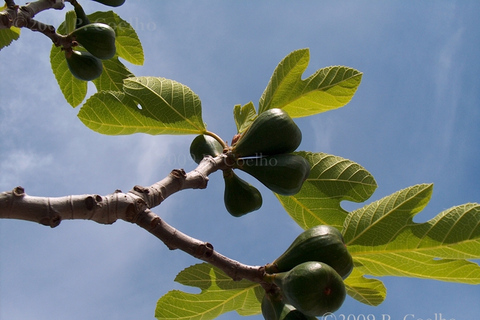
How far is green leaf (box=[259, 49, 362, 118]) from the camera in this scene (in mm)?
3070

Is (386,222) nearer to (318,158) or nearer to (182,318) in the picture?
(318,158)

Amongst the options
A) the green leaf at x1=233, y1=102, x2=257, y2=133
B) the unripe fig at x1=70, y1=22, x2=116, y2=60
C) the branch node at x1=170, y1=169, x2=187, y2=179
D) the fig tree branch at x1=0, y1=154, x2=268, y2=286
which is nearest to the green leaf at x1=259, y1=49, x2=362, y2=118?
the green leaf at x1=233, y1=102, x2=257, y2=133

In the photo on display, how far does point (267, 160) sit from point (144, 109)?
0.91 meters

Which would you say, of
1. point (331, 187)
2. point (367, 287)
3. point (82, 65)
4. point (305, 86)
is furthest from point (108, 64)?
point (367, 287)

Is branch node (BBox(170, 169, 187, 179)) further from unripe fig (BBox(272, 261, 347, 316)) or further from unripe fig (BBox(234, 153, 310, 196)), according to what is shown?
unripe fig (BBox(272, 261, 347, 316))

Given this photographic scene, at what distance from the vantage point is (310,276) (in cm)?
190

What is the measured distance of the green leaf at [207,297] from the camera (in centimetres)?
260

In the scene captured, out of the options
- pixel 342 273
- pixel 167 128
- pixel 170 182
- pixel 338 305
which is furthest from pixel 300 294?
pixel 167 128

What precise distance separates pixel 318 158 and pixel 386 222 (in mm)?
683

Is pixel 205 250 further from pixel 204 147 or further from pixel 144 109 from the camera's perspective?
pixel 144 109

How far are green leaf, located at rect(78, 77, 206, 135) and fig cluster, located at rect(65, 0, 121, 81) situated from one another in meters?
0.48

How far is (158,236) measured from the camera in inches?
76.9

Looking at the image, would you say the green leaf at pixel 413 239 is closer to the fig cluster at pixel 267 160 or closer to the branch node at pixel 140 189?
the fig cluster at pixel 267 160

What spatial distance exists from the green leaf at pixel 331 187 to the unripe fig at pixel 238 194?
12.9 inches
